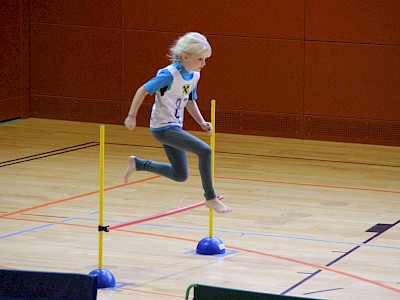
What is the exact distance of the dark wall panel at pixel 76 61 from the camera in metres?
13.3

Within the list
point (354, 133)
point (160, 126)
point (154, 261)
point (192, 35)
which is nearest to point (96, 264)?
point (154, 261)

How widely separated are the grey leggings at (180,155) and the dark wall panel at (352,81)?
18.1 feet

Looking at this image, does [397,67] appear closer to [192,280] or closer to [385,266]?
[385,266]

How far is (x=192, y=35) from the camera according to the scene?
273 inches

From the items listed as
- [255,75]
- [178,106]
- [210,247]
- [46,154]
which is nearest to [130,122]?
[178,106]

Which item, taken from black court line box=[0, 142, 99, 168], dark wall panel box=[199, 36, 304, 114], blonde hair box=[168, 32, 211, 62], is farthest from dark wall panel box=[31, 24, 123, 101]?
blonde hair box=[168, 32, 211, 62]

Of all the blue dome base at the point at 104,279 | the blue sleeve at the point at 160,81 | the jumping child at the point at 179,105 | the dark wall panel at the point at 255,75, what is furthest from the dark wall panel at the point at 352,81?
the blue dome base at the point at 104,279

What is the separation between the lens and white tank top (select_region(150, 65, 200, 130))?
691cm

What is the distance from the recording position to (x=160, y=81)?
6.82 m

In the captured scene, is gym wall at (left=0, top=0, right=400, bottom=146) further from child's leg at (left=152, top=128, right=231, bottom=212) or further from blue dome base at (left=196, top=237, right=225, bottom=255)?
child's leg at (left=152, top=128, right=231, bottom=212)

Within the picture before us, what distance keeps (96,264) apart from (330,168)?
4.36 m

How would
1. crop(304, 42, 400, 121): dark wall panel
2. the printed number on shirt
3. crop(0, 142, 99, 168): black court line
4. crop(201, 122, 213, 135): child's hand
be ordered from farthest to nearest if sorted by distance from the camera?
crop(304, 42, 400, 121): dark wall panel
crop(0, 142, 99, 168): black court line
crop(201, 122, 213, 135): child's hand
the printed number on shirt

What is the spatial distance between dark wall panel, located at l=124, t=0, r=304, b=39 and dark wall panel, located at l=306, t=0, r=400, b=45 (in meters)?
0.18

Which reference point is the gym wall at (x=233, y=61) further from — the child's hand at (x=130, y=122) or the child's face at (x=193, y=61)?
the child's hand at (x=130, y=122)
